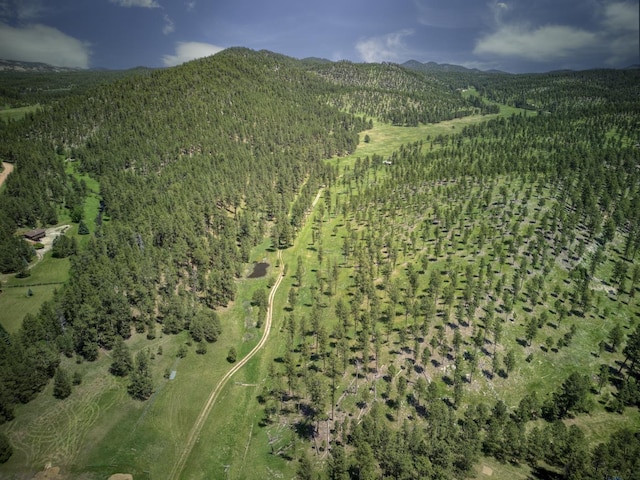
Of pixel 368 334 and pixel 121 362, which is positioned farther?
pixel 368 334

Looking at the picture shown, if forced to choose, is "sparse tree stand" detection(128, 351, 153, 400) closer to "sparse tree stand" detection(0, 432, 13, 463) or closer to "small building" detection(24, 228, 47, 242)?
"sparse tree stand" detection(0, 432, 13, 463)

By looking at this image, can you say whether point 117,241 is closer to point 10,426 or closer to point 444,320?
point 10,426

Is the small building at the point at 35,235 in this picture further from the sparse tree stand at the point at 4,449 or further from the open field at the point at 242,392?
the sparse tree stand at the point at 4,449

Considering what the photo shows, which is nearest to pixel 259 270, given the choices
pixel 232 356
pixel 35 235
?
pixel 232 356

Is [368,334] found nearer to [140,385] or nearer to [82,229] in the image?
[140,385]

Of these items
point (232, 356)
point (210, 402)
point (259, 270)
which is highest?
point (259, 270)

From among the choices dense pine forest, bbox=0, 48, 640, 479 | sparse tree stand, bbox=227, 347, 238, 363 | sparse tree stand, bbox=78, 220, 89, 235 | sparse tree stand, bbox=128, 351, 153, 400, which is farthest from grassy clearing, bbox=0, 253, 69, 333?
sparse tree stand, bbox=227, 347, 238, 363

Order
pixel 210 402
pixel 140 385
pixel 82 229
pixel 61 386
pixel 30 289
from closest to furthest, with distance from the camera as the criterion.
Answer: pixel 61 386 < pixel 140 385 < pixel 210 402 < pixel 30 289 < pixel 82 229
